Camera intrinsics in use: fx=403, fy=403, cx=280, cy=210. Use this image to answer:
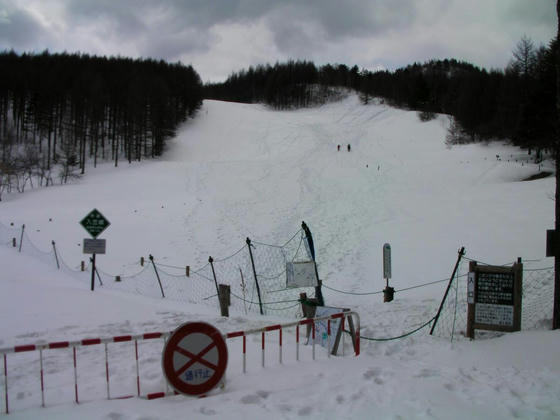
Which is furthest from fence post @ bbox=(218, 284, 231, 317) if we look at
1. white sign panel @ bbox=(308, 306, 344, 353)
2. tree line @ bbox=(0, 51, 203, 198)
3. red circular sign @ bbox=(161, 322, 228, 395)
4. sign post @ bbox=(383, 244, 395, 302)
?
tree line @ bbox=(0, 51, 203, 198)

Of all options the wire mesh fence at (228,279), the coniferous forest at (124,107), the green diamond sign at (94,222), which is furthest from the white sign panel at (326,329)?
the coniferous forest at (124,107)

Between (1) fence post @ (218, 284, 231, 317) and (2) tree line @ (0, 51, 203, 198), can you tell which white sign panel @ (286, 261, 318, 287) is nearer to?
(1) fence post @ (218, 284, 231, 317)

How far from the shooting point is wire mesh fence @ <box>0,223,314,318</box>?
41.5 ft

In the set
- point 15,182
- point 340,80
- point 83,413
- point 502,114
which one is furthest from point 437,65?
point 83,413

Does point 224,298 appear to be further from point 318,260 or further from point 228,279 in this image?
point 318,260

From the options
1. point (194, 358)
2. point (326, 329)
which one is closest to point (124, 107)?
point (326, 329)

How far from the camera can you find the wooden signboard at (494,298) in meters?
7.79

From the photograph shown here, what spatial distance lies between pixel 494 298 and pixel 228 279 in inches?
382

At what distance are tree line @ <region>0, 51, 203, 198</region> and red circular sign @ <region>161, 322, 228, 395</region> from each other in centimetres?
4407

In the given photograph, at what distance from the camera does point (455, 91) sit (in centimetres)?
7481

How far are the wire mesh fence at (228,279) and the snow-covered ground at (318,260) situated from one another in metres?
0.82

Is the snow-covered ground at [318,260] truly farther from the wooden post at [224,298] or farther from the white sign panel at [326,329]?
the white sign panel at [326,329]

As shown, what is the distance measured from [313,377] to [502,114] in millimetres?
49321

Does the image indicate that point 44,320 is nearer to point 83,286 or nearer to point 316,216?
point 83,286
